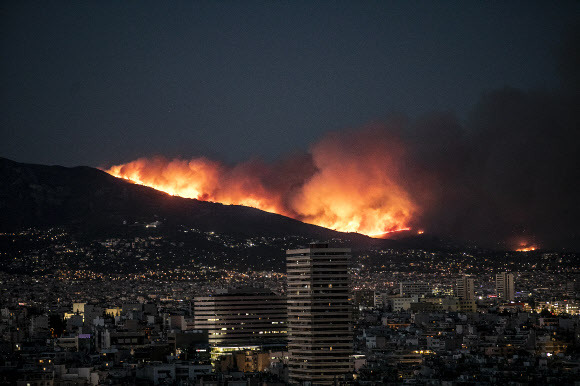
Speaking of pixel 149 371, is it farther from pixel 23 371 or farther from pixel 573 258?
pixel 573 258

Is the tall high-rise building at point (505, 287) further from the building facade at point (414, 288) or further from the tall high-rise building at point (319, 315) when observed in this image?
the tall high-rise building at point (319, 315)

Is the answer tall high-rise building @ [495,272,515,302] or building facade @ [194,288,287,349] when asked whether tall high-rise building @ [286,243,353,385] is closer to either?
building facade @ [194,288,287,349]

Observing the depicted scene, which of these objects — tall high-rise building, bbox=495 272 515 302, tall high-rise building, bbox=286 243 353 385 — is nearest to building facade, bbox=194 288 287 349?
tall high-rise building, bbox=286 243 353 385

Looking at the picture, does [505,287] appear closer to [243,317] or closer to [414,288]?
[414,288]

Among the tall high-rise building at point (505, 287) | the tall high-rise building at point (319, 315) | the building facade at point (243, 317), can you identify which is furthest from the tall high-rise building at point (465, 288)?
the tall high-rise building at point (319, 315)

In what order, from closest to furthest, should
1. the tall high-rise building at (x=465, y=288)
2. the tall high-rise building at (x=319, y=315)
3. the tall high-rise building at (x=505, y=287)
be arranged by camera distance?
the tall high-rise building at (x=319, y=315) < the tall high-rise building at (x=465, y=288) < the tall high-rise building at (x=505, y=287)
